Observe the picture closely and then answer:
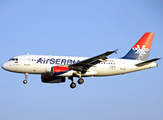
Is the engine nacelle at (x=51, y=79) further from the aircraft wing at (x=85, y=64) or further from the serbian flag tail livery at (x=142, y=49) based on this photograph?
the serbian flag tail livery at (x=142, y=49)

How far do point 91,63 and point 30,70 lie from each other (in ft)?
27.6

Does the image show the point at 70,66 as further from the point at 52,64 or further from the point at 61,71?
the point at 52,64

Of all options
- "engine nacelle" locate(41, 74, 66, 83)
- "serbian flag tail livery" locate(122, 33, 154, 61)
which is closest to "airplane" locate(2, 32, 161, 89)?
"engine nacelle" locate(41, 74, 66, 83)

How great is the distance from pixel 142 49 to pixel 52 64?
51.8 ft

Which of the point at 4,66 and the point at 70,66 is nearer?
the point at 70,66

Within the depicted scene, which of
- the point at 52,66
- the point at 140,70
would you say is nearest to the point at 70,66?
the point at 52,66

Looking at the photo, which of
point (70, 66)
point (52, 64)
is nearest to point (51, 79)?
point (52, 64)

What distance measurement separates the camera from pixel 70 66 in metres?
43.1

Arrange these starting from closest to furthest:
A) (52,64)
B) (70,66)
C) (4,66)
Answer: (70,66), (52,64), (4,66)

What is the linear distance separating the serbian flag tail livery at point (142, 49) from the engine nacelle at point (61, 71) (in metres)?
11.1

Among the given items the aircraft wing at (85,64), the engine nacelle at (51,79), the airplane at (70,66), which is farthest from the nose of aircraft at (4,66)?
the aircraft wing at (85,64)

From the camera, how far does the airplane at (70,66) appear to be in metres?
42.6

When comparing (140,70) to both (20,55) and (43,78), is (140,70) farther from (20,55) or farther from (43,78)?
(20,55)

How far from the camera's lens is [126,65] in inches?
1843
